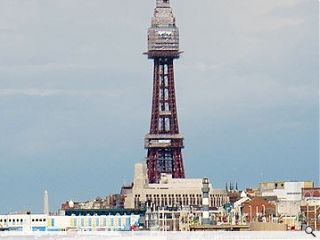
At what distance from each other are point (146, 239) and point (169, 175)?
87321 mm

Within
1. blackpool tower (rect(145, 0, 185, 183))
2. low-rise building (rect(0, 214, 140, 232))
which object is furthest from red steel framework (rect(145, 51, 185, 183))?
low-rise building (rect(0, 214, 140, 232))

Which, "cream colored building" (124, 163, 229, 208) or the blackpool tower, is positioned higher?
the blackpool tower

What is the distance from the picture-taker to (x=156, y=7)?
180 meters

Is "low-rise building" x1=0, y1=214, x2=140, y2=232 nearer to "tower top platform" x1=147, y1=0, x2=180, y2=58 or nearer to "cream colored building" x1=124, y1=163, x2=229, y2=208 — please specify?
"cream colored building" x1=124, y1=163, x2=229, y2=208

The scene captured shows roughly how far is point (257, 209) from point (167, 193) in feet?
82.1

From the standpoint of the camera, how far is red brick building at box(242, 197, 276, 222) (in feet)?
430

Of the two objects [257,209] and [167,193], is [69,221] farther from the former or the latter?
[167,193]

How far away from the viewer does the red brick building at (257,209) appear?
430 ft

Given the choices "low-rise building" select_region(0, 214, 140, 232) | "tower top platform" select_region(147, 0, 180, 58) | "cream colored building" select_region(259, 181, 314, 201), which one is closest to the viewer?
"low-rise building" select_region(0, 214, 140, 232)

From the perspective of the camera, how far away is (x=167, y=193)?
16200 centimetres

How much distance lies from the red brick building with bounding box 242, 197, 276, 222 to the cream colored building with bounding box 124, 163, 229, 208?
11.1 metres

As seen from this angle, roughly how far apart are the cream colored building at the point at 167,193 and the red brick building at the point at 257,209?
11.1 metres

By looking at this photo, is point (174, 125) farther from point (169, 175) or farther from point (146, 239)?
point (146, 239)

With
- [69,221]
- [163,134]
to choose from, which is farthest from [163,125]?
[69,221]
